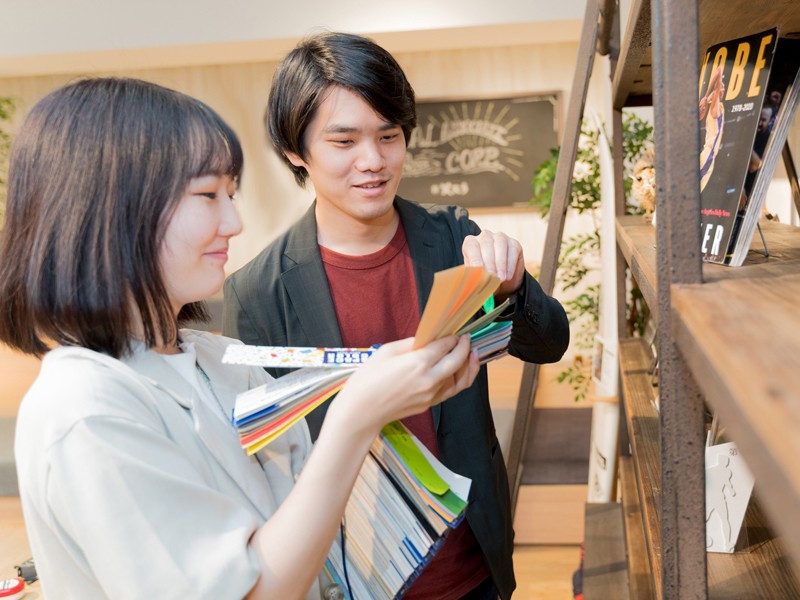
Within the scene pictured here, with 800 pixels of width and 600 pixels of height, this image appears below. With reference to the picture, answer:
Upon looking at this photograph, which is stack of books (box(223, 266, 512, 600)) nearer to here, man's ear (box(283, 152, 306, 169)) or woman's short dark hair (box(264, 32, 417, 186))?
woman's short dark hair (box(264, 32, 417, 186))

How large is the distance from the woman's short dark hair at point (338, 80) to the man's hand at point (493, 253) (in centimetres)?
37

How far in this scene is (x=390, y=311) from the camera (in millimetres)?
1524

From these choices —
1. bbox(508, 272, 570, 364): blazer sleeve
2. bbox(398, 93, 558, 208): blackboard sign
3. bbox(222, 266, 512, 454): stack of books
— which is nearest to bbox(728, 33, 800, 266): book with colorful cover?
bbox(222, 266, 512, 454): stack of books

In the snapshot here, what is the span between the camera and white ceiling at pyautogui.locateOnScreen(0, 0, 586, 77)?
431cm

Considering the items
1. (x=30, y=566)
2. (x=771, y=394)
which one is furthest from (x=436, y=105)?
(x=771, y=394)

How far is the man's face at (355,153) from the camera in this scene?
144cm

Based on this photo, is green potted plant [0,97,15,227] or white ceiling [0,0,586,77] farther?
green potted plant [0,97,15,227]

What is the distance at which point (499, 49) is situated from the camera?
559 centimetres

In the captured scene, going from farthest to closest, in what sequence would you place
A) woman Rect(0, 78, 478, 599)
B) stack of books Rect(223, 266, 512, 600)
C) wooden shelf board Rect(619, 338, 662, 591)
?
wooden shelf board Rect(619, 338, 662, 591), stack of books Rect(223, 266, 512, 600), woman Rect(0, 78, 478, 599)

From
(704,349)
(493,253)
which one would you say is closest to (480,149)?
(493,253)

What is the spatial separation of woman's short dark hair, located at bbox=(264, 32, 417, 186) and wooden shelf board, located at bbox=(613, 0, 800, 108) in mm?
415

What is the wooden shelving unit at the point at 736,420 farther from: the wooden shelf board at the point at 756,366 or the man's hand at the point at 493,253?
the man's hand at the point at 493,253

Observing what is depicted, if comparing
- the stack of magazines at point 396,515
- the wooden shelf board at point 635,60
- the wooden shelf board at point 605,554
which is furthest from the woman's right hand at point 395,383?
the wooden shelf board at point 605,554

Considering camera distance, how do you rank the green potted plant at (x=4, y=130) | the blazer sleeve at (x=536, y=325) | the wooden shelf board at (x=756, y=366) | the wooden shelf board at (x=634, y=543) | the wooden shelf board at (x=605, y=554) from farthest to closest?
1. the green potted plant at (x=4, y=130)
2. the wooden shelf board at (x=605, y=554)
3. the wooden shelf board at (x=634, y=543)
4. the blazer sleeve at (x=536, y=325)
5. the wooden shelf board at (x=756, y=366)
